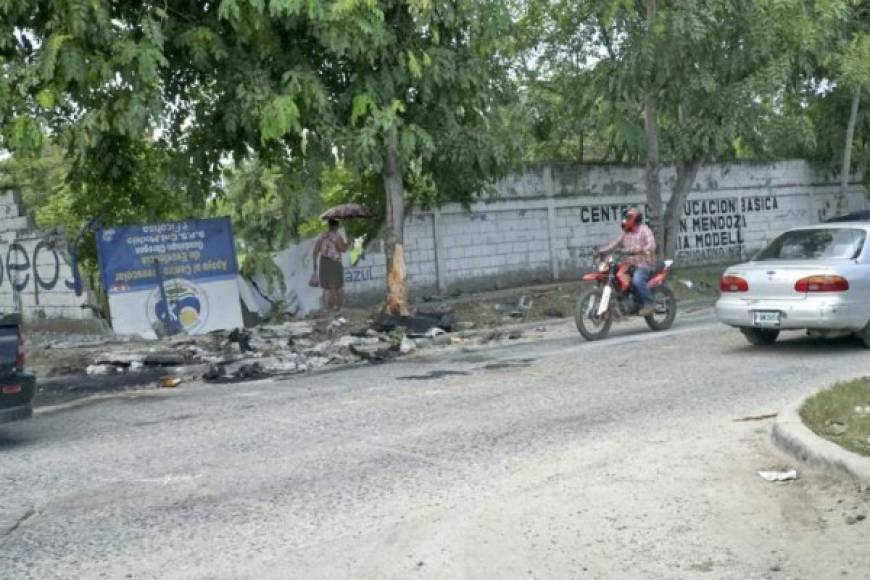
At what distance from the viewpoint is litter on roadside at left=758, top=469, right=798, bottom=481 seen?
6824 mm

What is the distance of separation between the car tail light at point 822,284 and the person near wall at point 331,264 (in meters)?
9.27

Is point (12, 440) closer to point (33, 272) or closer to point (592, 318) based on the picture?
point (592, 318)

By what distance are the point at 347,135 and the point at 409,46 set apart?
5.39 feet

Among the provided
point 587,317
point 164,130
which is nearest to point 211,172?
point 164,130

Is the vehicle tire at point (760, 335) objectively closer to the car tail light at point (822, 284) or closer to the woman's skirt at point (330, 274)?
the car tail light at point (822, 284)

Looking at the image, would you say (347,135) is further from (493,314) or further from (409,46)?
(493,314)

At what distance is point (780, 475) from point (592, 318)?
7.95 m

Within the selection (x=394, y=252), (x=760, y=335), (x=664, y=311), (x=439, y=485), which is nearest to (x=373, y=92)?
(x=394, y=252)

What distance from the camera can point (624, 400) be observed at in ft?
33.0

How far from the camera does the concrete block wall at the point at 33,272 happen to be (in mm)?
17672

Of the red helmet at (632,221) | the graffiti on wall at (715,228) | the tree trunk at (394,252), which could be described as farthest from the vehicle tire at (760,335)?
the graffiti on wall at (715,228)

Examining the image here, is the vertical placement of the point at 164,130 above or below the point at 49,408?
above

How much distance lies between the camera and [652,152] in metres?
21.2

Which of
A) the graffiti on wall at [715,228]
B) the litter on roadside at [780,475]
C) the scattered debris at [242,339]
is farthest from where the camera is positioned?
the graffiti on wall at [715,228]
